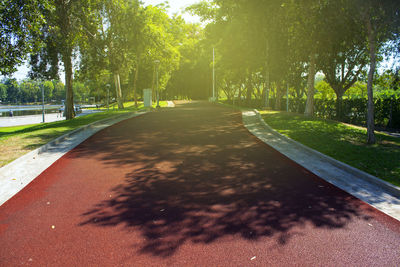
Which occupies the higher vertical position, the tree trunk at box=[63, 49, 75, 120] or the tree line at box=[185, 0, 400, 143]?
the tree line at box=[185, 0, 400, 143]

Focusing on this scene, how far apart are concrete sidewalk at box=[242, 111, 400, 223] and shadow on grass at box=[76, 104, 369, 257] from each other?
0.34 meters

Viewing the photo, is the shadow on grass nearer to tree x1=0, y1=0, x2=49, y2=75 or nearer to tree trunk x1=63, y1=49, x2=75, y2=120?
tree x1=0, y1=0, x2=49, y2=75

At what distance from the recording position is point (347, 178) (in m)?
6.79

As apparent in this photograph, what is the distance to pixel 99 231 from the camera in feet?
14.0

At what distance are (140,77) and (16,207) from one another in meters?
52.5

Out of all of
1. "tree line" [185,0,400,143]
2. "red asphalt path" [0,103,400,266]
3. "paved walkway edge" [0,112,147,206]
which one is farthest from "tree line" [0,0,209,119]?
"red asphalt path" [0,103,400,266]

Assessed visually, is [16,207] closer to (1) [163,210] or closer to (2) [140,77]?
(1) [163,210]

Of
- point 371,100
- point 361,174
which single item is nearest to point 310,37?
point 371,100

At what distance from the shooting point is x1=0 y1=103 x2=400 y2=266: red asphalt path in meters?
3.64

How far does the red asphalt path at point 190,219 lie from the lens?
143 inches

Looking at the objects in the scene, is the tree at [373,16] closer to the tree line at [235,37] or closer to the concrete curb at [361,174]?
the tree line at [235,37]

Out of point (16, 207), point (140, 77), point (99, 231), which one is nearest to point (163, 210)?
point (99, 231)

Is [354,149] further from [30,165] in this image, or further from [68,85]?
[68,85]

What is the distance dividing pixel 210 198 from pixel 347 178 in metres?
3.53
